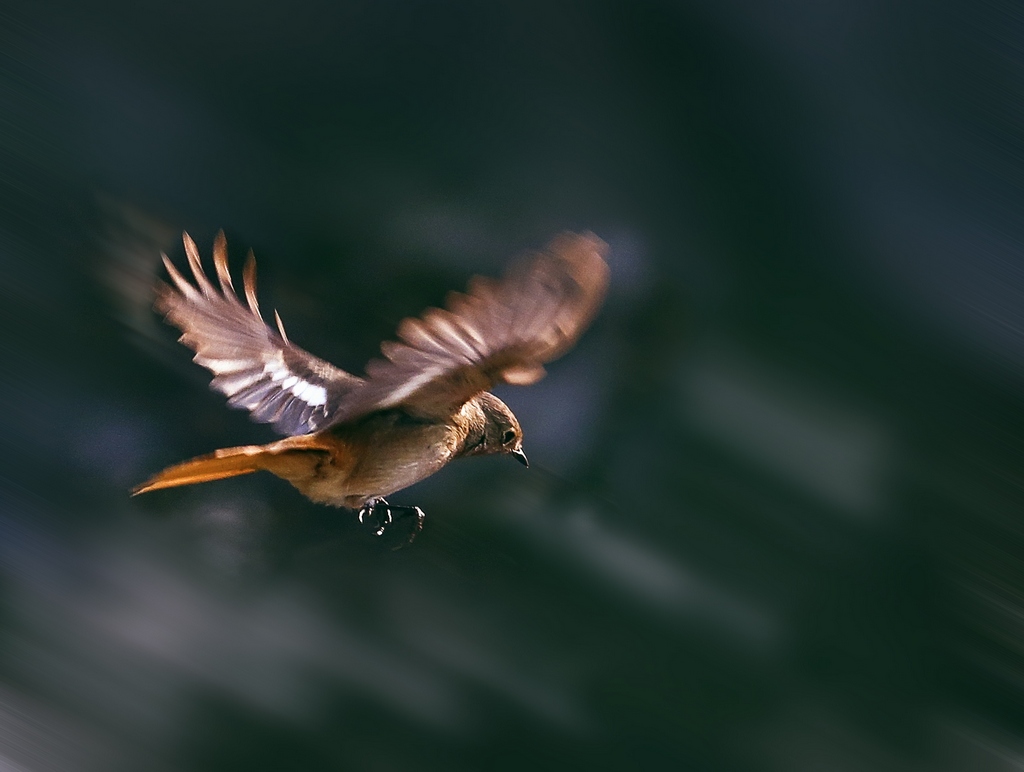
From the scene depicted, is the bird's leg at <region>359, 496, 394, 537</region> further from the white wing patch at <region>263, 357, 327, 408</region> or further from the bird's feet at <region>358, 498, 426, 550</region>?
the white wing patch at <region>263, 357, 327, 408</region>

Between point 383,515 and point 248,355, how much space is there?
28 cm

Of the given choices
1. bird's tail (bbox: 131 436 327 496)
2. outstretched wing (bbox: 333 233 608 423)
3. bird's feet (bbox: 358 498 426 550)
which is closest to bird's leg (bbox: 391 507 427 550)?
bird's feet (bbox: 358 498 426 550)

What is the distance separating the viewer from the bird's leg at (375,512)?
1.09m

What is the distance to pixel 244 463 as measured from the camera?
87 cm

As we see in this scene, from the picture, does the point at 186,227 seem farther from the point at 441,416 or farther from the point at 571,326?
the point at 571,326

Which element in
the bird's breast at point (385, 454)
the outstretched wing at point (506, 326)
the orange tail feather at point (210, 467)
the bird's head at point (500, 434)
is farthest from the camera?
the bird's head at point (500, 434)

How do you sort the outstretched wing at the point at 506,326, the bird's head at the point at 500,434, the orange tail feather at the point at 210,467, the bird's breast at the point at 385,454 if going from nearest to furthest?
the outstretched wing at the point at 506,326
the orange tail feather at the point at 210,467
the bird's breast at the point at 385,454
the bird's head at the point at 500,434

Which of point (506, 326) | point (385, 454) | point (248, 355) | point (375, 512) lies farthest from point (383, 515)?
point (506, 326)

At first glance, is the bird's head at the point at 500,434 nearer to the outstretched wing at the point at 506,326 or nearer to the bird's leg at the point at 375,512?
the bird's leg at the point at 375,512

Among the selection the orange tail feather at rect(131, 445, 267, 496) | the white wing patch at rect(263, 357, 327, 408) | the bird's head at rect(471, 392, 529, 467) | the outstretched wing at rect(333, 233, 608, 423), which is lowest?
the orange tail feather at rect(131, 445, 267, 496)

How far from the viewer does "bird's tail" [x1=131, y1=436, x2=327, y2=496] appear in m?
0.82

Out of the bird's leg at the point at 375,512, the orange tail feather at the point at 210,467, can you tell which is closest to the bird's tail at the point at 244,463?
the orange tail feather at the point at 210,467

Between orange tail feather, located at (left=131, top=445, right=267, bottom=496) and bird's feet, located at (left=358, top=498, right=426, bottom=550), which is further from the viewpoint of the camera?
bird's feet, located at (left=358, top=498, right=426, bottom=550)

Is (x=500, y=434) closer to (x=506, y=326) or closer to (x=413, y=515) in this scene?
(x=413, y=515)
